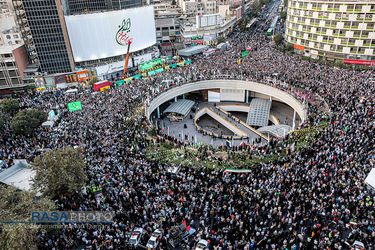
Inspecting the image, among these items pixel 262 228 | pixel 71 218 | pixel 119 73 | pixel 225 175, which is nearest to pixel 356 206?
pixel 262 228

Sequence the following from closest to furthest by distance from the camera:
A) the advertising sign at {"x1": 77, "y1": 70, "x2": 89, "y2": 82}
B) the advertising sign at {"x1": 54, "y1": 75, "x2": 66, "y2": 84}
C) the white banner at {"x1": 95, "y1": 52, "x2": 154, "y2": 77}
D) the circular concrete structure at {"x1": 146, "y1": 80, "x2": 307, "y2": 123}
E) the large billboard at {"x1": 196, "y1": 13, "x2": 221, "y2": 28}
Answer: the circular concrete structure at {"x1": 146, "y1": 80, "x2": 307, "y2": 123}
the advertising sign at {"x1": 54, "y1": 75, "x2": 66, "y2": 84}
the advertising sign at {"x1": 77, "y1": 70, "x2": 89, "y2": 82}
the white banner at {"x1": 95, "y1": 52, "x2": 154, "y2": 77}
the large billboard at {"x1": 196, "y1": 13, "x2": 221, "y2": 28}

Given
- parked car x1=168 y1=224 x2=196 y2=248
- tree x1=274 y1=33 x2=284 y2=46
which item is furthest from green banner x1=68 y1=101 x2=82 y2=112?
tree x1=274 y1=33 x2=284 y2=46

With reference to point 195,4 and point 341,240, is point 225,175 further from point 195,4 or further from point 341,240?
point 195,4

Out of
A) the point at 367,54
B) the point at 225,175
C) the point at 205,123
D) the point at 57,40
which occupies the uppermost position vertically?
the point at 57,40

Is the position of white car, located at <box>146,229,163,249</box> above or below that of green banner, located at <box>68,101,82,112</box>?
below

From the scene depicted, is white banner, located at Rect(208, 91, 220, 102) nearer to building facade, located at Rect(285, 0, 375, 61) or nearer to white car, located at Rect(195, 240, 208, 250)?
building facade, located at Rect(285, 0, 375, 61)

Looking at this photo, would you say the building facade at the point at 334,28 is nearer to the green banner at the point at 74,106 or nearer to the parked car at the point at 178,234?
the green banner at the point at 74,106
